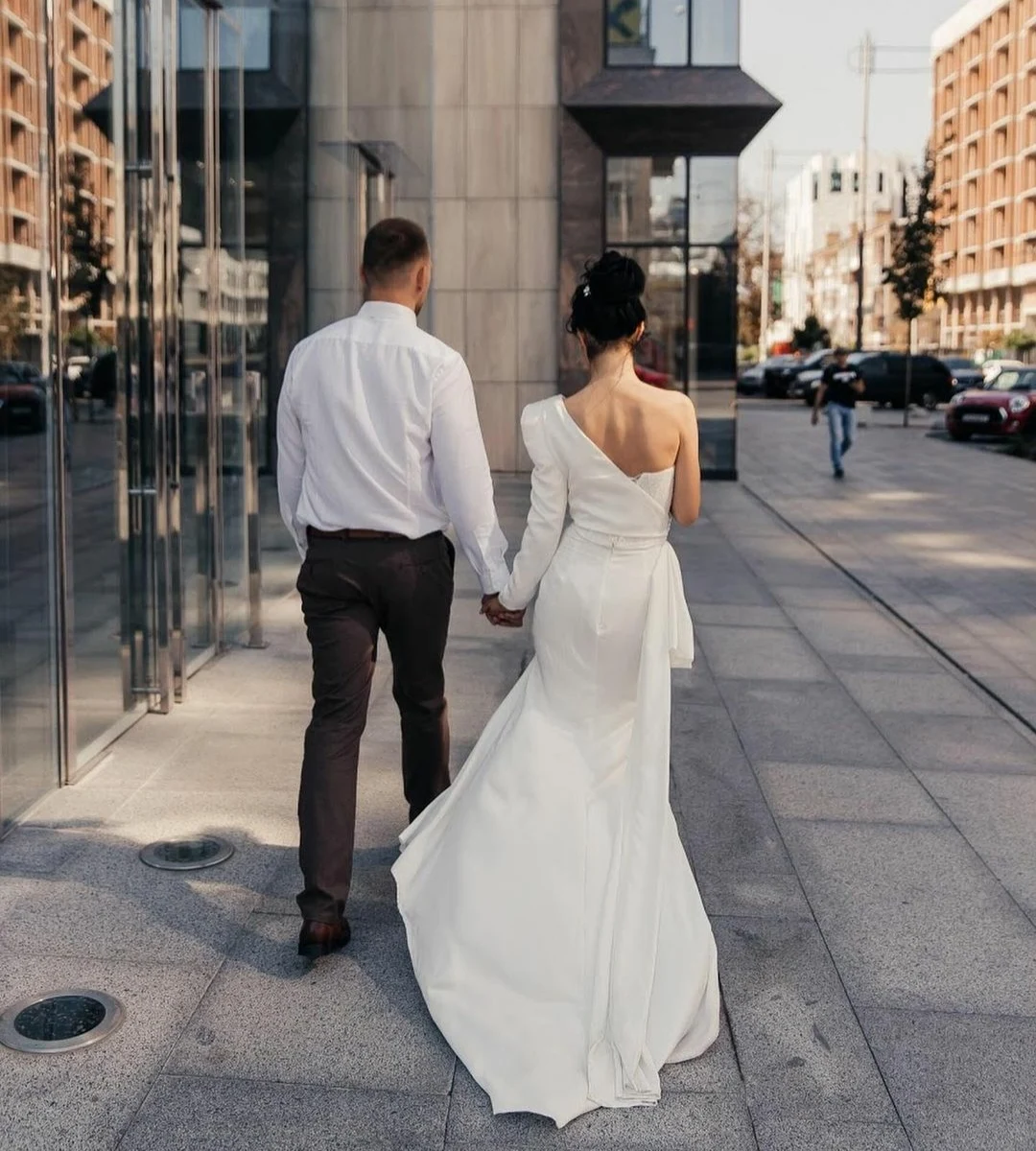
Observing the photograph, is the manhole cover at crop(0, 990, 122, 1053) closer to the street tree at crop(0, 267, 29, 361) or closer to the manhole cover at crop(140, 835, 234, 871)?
the manhole cover at crop(140, 835, 234, 871)

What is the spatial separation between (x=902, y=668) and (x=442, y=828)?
4.96 metres

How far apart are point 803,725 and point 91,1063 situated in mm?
4245

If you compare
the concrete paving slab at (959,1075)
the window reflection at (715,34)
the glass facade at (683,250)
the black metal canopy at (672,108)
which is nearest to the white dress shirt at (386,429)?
the concrete paving slab at (959,1075)

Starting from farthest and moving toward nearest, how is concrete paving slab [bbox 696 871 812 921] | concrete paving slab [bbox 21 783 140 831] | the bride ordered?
concrete paving slab [bbox 21 783 140 831], concrete paving slab [bbox 696 871 812 921], the bride

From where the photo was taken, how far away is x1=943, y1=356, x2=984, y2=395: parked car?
4688 cm

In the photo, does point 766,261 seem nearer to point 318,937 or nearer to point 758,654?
point 758,654

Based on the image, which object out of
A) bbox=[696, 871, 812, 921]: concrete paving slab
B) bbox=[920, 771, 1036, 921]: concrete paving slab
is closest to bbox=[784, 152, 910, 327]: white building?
bbox=[920, 771, 1036, 921]: concrete paving slab

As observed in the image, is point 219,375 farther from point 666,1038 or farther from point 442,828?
point 666,1038

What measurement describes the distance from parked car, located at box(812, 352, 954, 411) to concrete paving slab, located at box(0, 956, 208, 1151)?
4073cm

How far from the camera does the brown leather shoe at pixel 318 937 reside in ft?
13.4

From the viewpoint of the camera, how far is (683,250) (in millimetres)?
21094

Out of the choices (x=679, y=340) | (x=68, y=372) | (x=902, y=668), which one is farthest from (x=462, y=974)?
(x=679, y=340)

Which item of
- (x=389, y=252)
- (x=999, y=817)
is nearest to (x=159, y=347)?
(x=389, y=252)

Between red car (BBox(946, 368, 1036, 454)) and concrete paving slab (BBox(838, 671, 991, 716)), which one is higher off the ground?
red car (BBox(946, 368, 1036, 454))
